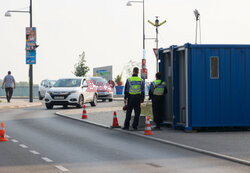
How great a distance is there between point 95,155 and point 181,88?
21.7 ft

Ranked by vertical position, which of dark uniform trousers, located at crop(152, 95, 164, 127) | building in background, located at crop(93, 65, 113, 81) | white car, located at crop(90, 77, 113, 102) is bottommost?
dark uniform trousers, located at crop(152, 95, 164, 127)

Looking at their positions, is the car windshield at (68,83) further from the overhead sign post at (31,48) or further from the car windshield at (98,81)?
the overhead sign post at (31,48)

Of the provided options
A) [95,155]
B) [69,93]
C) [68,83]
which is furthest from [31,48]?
[95,155]

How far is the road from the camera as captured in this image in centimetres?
1035

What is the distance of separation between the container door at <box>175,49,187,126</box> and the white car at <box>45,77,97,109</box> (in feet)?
43.2

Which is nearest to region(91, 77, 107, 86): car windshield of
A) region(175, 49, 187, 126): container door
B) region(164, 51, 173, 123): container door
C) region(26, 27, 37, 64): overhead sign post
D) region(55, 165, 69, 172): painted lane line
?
region(26, 27, 37, 64): overhead sign post

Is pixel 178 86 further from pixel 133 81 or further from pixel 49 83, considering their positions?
pixel 49 83

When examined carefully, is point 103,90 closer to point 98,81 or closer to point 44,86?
point 98,81

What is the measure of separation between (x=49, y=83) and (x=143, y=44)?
8429 millimetres

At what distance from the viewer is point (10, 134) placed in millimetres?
17000

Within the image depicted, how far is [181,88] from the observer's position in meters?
18.3

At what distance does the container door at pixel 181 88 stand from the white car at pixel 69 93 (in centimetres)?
1316

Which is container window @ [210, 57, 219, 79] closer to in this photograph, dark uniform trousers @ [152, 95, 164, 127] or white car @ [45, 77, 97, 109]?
dark uniform trousers @ [152, 95, 164, 127]

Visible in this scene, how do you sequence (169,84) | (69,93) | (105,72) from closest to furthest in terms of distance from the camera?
(169,84) < (69,93) < (105,72)
